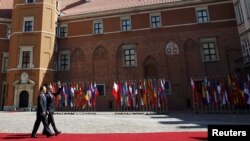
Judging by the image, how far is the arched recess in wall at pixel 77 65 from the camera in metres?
30.1

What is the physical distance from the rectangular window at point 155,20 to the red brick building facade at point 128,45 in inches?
5.3

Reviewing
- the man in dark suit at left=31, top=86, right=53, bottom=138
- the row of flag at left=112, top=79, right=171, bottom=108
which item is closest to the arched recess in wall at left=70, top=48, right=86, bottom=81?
the row of flag at left=112, top=79, right=171, bottom=108

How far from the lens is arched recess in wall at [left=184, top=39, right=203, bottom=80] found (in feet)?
87.7

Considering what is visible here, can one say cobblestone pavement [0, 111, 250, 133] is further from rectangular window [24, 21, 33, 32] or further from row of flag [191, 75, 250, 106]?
rectangular window [24, 21, 33, 32]

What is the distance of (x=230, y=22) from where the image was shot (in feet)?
87.9

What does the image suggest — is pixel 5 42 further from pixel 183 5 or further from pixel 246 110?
pixel 246 110

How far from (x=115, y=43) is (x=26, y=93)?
13.3 meters

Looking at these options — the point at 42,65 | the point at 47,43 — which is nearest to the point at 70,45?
the point at 47,43

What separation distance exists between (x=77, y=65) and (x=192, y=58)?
50.9 ft

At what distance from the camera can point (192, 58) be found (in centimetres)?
2717

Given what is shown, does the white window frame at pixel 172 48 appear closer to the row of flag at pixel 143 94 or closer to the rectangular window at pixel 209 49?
the rectangular window at pixel 209 49

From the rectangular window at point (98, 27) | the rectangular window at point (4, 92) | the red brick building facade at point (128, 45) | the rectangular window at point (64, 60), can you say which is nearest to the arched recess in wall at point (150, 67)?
the red brick building facade at point (128, 45)

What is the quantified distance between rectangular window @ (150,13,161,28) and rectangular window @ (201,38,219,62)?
6.20 metres

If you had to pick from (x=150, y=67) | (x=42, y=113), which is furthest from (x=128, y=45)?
(x=42, y=113)
